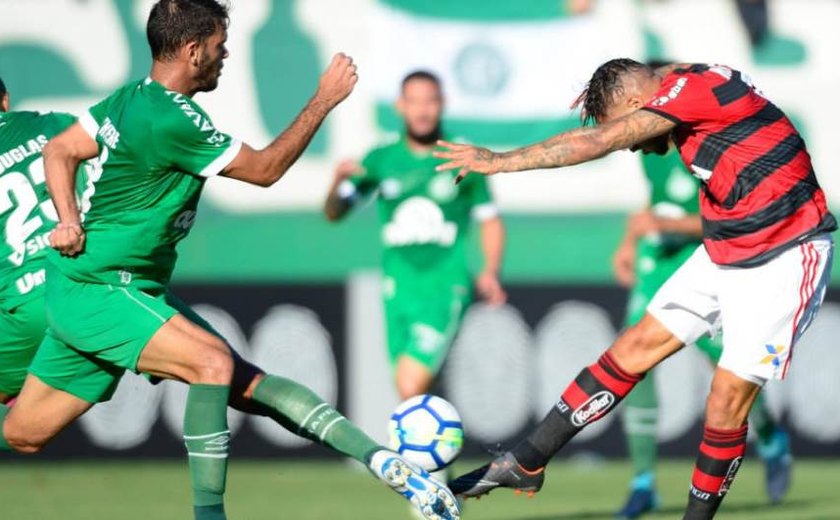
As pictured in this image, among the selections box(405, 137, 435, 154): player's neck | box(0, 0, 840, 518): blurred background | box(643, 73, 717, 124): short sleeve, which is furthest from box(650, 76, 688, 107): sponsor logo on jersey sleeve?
box(0, 0, 840, 518): blurred background

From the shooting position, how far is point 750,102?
6.75 metres

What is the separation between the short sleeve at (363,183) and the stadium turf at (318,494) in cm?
186

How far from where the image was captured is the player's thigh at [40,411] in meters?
7.01

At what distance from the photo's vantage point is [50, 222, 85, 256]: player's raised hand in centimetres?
659

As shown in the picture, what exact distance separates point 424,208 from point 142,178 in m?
3.42

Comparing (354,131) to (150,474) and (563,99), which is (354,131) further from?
(150,474)

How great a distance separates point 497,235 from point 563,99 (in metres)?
4.47

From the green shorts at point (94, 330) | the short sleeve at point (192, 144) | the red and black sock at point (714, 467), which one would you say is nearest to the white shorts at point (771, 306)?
the red and black sock at point (714, 467)

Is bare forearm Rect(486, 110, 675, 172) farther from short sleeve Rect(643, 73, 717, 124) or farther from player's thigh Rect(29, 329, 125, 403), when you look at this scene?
player's thigh Rect(29, 329, 125, 403)

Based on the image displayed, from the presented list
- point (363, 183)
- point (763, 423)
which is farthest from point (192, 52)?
point (763, 423)

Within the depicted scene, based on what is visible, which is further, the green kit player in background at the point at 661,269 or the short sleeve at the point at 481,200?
the short sleeve at the point at 481,200

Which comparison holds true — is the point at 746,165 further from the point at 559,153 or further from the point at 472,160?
the point at 472,160

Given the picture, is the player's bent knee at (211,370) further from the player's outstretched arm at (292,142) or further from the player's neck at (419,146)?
the player's neck at (419,146)

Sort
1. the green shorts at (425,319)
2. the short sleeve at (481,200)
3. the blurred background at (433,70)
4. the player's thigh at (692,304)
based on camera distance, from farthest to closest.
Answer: the blurred background at (433,70), the short sleeve at (481,200), the green shorts at (425,319), the player's thigh at (692,304)
